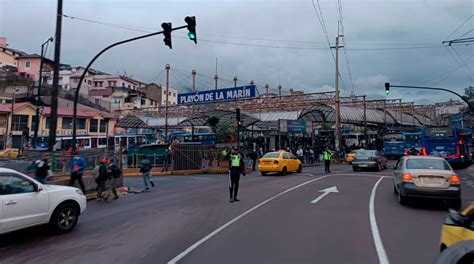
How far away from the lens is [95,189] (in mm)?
14484

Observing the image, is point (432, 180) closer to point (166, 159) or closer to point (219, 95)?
point (166, 159)

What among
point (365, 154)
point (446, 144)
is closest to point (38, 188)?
point (365, 154)

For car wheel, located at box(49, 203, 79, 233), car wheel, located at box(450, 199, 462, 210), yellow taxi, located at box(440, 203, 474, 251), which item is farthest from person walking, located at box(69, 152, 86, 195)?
car wheel, located at box(450, 199, 462, 210)

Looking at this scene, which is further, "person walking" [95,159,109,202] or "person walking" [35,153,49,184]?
"person walking" [95,159,109,202]

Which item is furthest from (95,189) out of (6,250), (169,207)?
(6,250)

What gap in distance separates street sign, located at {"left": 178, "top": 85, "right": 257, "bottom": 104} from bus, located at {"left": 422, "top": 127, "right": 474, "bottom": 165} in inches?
643

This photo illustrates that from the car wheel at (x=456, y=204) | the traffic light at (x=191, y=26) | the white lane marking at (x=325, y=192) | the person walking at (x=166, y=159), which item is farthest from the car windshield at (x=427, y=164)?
the person walking at (x=166, y=159)

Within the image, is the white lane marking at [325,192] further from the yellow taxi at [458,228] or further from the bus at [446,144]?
the bus at [446,144]

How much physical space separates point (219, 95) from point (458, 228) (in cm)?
3638

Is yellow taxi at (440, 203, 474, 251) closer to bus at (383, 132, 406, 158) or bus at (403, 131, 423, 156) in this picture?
bus at (403, 131, 423, 156)

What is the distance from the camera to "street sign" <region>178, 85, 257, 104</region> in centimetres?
3624

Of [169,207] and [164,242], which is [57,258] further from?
[169,207]

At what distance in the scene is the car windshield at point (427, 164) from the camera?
10.5 meters

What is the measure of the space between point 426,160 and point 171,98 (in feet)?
289
